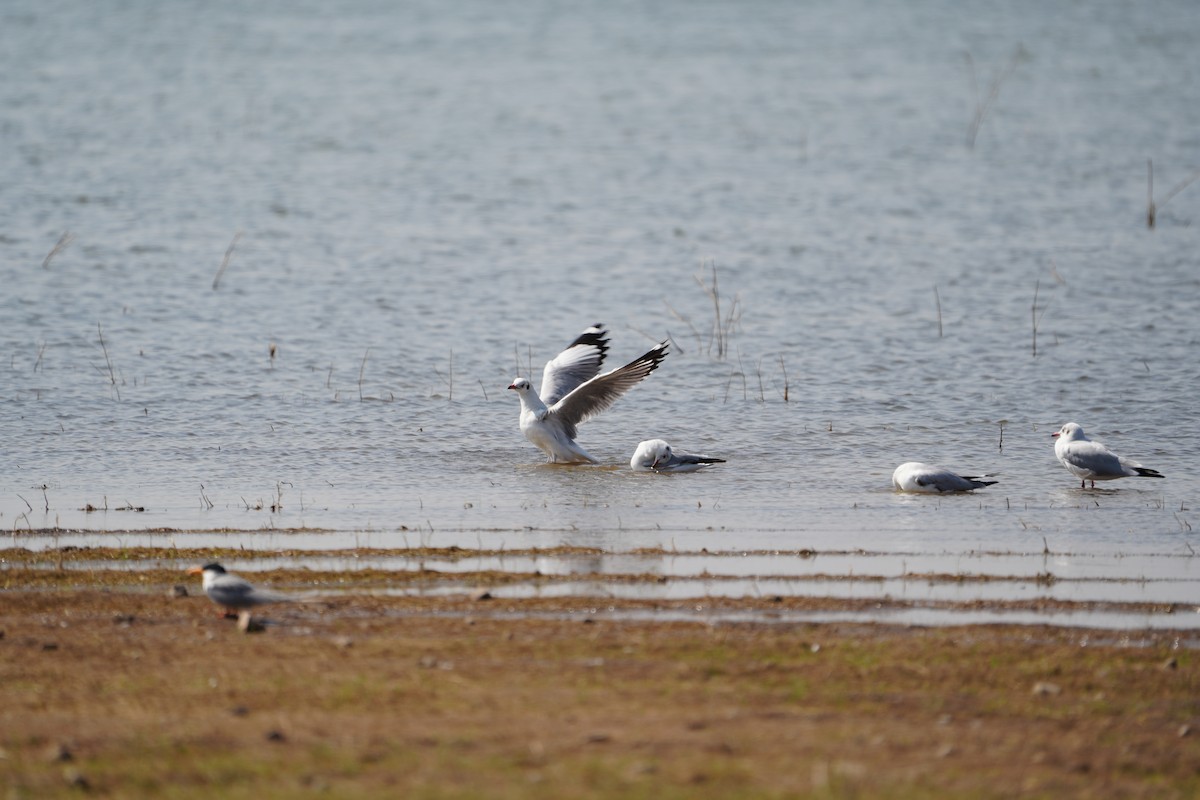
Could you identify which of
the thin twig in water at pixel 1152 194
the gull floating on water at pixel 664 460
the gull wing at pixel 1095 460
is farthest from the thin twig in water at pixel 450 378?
the thin twig in water at pixel 1152 194

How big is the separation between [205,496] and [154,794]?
5838 mm

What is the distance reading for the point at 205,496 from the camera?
35.5 ft

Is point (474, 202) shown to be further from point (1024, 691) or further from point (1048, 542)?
point (1024, 691)

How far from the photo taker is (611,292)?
20.7m

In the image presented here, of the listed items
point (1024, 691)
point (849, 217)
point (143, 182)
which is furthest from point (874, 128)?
point (1024, 691)

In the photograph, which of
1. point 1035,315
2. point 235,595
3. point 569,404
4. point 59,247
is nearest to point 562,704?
point 235,595

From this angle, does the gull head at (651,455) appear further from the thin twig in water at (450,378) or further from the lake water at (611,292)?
the thin twig in water at (450,378)

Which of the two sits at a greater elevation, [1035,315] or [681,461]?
[681,461]

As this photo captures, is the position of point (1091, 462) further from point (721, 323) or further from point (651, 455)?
point (721, 323)

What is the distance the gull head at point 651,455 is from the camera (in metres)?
12.0

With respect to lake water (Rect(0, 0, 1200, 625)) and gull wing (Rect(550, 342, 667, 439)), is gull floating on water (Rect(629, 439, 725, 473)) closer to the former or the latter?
lake water (Rect(0, 0, 1200, 625))

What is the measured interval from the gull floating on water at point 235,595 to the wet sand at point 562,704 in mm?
93

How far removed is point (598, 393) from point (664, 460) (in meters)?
1.46

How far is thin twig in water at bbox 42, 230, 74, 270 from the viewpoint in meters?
21.0
